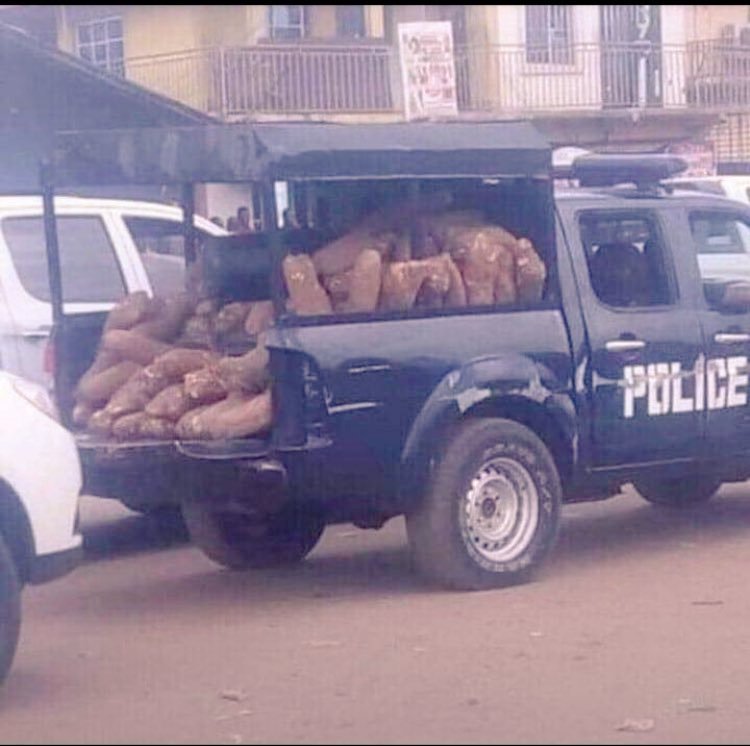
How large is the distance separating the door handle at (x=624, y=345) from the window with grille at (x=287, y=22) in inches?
618

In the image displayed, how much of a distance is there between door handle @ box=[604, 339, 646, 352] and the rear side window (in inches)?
107

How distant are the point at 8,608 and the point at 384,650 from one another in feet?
5.33

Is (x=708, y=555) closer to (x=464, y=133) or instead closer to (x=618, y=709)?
(x=464, y=133)

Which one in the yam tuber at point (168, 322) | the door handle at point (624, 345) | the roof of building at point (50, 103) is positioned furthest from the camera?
the roof of building at point (50, 103)

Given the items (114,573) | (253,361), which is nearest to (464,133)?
(253,361)

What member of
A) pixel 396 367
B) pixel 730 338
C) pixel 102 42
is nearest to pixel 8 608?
pixel 396 367

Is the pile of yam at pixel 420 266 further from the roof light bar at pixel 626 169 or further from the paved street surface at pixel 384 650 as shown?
the paved street surface at pixel 384 650

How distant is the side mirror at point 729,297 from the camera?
10.5 metres

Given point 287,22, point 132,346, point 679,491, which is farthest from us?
point 287,22

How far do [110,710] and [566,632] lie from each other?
214 centimetres

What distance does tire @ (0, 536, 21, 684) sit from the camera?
739 cm

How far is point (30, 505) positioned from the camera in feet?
24.8

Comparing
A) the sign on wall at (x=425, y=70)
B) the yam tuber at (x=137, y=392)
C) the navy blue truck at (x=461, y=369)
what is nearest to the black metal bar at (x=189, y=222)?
the navy blue truck at (x=461, y=369)

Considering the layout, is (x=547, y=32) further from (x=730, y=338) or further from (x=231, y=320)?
(x=231, y=320)
